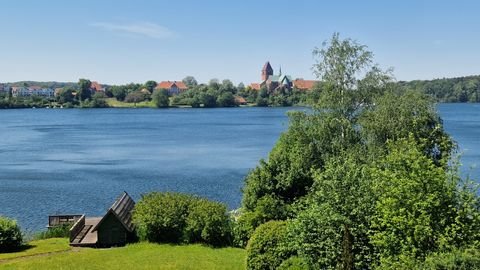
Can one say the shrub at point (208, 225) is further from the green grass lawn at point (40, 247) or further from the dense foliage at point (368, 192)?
the green grass lawn at point (40, 247)

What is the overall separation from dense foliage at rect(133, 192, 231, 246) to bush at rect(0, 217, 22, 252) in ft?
21.1

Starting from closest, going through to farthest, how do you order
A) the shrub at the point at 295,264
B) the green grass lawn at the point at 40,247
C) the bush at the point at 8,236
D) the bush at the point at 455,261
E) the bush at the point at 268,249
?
the bush at the point at 455,261 < the shrub at the point at 295,264 < the bush at the point at 268,249 < the green grass lawn at the point at 40,247 < the bush at the point at 8,236

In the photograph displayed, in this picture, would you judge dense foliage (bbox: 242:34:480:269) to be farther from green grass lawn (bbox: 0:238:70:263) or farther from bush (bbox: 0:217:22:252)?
bush (bbox: 0:217:22:252)

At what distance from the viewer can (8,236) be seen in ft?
90.8

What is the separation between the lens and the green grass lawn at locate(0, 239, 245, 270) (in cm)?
2327

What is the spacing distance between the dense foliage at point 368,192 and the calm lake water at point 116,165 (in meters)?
6.51

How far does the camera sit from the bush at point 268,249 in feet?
69.1

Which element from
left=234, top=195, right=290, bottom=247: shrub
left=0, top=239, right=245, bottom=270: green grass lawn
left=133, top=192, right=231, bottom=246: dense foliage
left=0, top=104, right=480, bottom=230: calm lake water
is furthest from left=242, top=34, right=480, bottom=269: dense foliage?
left=0, top=104, right=480, bottom=230: calm lake water

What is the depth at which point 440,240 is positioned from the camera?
1555cm

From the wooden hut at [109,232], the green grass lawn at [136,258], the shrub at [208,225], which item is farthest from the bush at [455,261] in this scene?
the wooden hut at [109,232]

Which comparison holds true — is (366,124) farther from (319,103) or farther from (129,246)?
(129,246)

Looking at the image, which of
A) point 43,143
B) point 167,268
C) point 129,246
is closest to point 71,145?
point 43,143

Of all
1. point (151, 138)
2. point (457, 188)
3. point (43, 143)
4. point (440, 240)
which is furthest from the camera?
point (151, 138)

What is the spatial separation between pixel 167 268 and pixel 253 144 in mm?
70199
